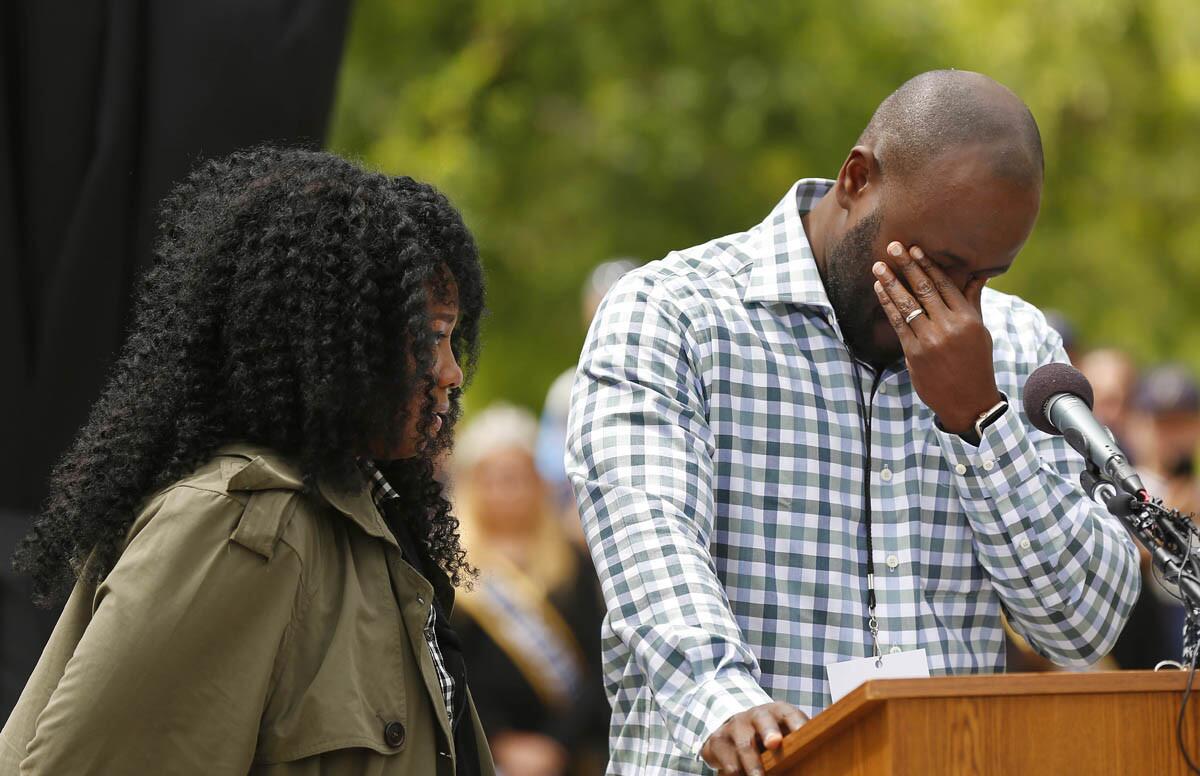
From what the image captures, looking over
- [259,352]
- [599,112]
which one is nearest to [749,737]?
[259,352]

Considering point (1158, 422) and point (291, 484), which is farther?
point (1158, 422)

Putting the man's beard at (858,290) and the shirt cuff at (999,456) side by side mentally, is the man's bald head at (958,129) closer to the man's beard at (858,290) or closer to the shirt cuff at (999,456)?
the man's beard at (858,290)

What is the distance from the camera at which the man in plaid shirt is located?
3.53 metres

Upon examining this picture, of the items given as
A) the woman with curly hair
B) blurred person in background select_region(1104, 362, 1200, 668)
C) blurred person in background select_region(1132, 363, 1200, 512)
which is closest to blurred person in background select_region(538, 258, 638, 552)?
blurred person in background select_region(1104, 362, 1200, 668)

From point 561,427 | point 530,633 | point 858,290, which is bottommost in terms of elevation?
point 530,633

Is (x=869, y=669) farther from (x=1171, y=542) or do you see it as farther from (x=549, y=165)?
(x=549, y=165)

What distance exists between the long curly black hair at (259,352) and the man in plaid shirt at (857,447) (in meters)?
0.54

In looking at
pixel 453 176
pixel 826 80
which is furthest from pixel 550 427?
pixel 826 80

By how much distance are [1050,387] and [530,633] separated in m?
4.23

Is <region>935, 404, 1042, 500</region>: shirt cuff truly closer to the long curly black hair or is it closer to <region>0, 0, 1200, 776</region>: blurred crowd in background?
the long curly black hair

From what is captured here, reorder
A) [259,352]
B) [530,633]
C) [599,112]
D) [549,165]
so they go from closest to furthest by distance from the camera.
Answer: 1. [259,352]
2. [530,633]
3. [599,112]
4. [549,165]

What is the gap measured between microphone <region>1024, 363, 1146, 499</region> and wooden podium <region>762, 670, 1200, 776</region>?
1.20ft

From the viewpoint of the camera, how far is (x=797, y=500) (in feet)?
12.1

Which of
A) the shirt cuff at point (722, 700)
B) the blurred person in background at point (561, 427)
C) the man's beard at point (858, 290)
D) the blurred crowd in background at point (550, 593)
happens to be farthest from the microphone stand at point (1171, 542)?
the blurred person in background at point (561, 427)
